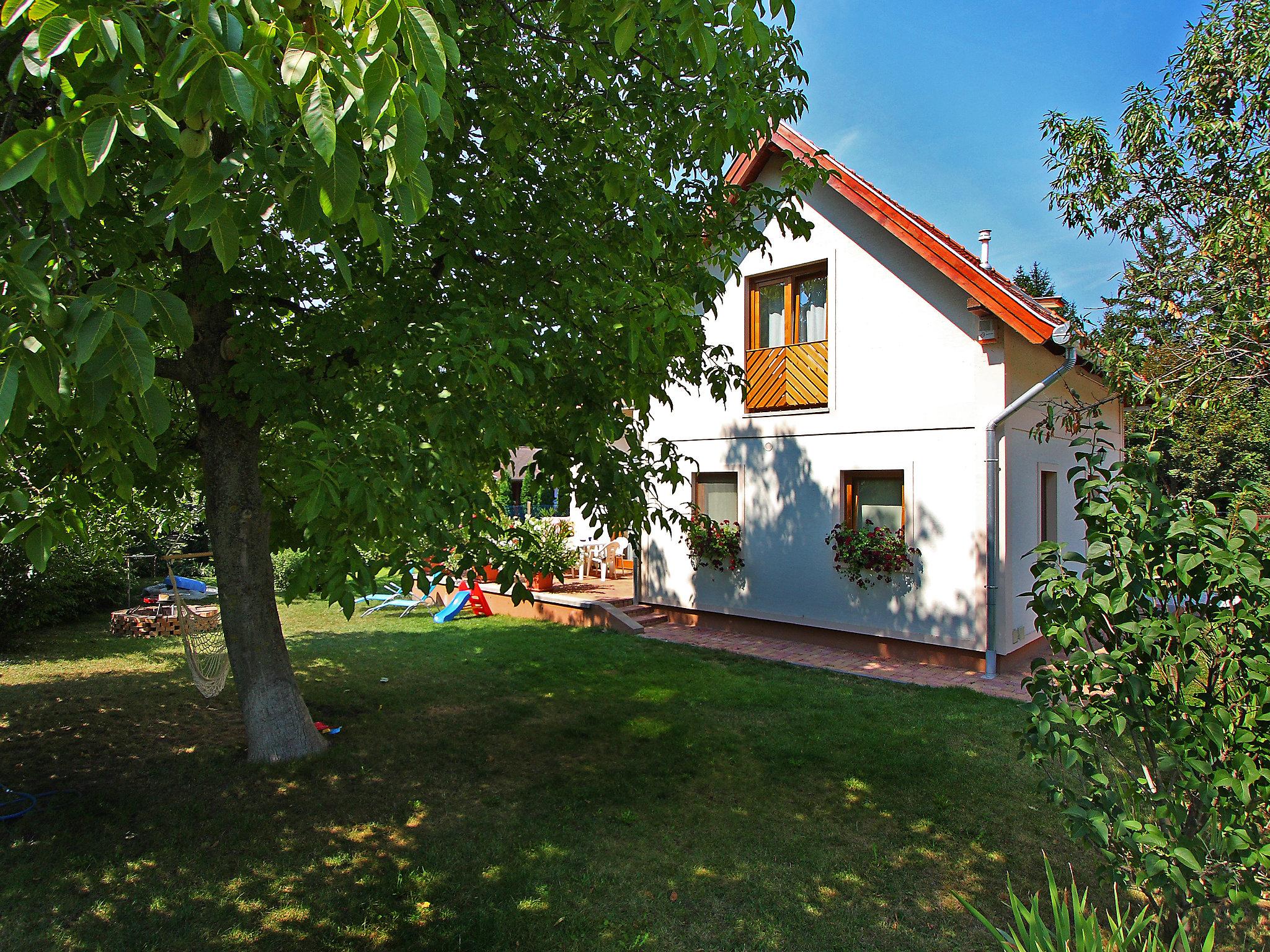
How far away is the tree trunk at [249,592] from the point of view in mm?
5441

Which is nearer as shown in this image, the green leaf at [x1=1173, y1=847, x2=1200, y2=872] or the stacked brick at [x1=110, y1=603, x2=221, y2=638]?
the green leaf at [x1=1173, y1=847, x2=1200, y2=872]

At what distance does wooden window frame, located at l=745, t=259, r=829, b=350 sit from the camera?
34.5 feet

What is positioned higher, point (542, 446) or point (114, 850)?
point (542, 446)

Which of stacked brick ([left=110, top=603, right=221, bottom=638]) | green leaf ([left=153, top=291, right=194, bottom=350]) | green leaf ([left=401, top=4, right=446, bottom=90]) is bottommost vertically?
stacked brick ([left=110, top=603, right=221, bottom=638])

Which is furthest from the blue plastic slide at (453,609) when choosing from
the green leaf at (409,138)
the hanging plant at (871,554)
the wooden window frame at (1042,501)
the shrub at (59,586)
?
the green leaf at (409,138)

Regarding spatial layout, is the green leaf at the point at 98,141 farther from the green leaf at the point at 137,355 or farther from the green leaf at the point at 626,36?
the green leaf at the point at 626,36

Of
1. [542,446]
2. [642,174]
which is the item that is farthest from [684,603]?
[642,174]

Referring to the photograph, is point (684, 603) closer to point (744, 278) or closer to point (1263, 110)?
point (744, 278)

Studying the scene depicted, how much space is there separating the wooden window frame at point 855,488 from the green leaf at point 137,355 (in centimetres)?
911

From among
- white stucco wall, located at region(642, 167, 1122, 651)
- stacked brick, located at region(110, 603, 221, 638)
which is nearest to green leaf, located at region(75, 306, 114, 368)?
white stucco wall, located at region(642, 167, 1122, 651)

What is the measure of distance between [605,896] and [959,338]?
305 inches

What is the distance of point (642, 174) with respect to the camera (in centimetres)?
464

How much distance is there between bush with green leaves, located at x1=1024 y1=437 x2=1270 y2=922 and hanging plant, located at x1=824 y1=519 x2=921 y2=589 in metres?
6.40

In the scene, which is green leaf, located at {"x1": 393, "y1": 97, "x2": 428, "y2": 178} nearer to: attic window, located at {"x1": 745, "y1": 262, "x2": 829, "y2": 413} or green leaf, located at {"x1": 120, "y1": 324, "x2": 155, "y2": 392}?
green leaf, located at {"x1": 120, "y1": 324, "x2": 155, "y2": 392}
